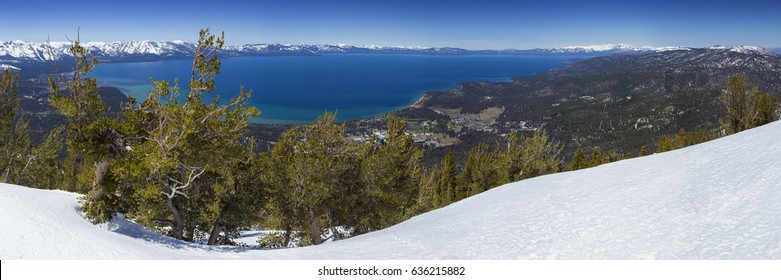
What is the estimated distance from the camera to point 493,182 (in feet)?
169

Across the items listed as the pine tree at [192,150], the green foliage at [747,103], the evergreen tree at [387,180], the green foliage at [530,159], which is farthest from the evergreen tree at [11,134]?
the green foliage at [747,103]

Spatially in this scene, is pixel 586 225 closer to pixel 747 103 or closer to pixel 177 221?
pixel 177 221

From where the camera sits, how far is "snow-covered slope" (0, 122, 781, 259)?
381 inches

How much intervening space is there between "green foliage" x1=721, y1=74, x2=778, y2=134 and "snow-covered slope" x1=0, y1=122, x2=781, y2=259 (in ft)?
118

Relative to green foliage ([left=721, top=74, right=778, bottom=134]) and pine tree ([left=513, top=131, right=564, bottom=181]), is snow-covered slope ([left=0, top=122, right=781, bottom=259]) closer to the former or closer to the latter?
pine tree ([left=513, top=131, right=564, bottom=181])

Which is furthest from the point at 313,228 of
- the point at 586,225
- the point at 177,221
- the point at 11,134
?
the point at 11,134

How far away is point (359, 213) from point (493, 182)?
3145 cm

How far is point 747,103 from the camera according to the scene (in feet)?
136

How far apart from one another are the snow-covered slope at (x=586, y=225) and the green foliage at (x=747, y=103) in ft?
118

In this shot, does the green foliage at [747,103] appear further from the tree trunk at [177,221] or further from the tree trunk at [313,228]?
the tree trunk at [177,221]

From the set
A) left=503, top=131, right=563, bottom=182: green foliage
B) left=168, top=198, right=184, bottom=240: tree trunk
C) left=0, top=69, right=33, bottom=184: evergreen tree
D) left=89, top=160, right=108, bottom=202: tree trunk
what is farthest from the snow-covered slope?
left=503, top=131, right=563, bottom=182: green foliage

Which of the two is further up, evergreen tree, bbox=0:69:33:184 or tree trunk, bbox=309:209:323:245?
evergreen tree, bbox=0:69:33:184
